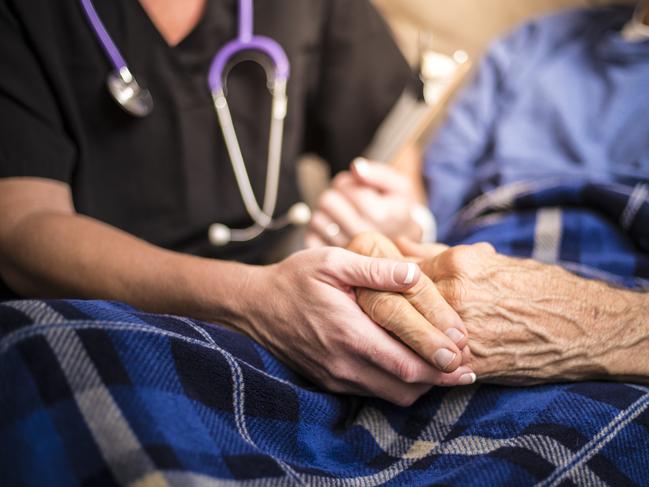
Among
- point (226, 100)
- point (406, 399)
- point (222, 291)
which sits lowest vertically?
point (406, 399)

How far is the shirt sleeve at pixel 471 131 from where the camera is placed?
1021 mm

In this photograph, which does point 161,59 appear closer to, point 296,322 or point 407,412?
point 296,322

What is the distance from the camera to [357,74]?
0.96 meters

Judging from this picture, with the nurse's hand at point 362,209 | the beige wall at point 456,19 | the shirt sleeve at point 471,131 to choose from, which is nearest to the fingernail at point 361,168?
the nurse's hand at point 362,209

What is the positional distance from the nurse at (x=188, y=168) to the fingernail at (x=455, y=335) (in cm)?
2

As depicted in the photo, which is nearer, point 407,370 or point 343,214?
point 407,370

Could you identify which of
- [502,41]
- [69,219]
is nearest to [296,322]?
[69,219]

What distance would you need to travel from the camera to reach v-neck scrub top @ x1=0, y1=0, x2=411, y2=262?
698 mm

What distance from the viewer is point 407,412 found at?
599 millimetres

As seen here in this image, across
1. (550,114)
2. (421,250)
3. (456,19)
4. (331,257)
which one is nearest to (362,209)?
(421,250)

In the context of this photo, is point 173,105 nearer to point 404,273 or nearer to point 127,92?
point 127,92

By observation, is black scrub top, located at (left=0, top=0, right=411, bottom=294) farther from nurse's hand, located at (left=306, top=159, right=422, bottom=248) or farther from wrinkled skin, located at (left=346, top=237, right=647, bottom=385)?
wrinkled skin, located at (left=346, top=237, right=647, bottom=385)

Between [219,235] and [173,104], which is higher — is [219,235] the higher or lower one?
the lower one

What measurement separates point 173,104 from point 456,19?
70cm
